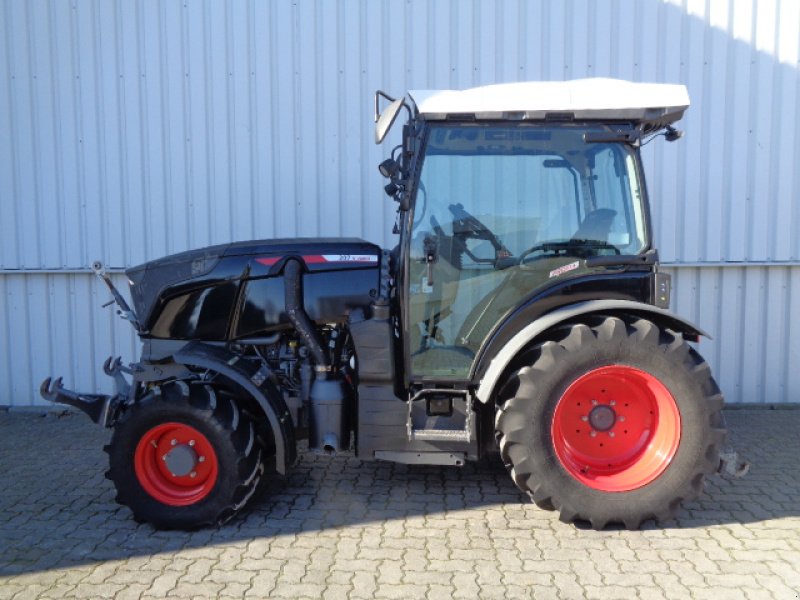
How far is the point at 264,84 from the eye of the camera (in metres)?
5.95

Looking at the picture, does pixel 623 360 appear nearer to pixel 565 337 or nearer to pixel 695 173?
pixel 565 337

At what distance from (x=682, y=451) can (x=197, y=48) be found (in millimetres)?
5042

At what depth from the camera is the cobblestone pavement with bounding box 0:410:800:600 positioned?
3035 millimetres

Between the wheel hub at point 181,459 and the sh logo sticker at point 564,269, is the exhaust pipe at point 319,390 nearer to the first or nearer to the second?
the wheel hub at point 181,459

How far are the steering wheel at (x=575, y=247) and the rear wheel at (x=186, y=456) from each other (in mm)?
1781

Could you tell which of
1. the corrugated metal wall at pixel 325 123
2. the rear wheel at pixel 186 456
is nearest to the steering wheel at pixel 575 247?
the rear wheel at pixel 186 456

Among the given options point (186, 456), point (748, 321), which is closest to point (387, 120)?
point (186, 456)

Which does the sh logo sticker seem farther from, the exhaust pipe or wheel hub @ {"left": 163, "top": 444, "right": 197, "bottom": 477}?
wheel hub @ {"left": 163, "top": 444, "right": 197, "bottom": 477}

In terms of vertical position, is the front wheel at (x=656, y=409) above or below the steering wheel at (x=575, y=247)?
below

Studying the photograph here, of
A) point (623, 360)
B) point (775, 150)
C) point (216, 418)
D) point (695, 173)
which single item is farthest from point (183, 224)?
point (775, 150)

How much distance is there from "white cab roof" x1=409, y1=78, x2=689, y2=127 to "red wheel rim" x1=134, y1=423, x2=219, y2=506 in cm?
212

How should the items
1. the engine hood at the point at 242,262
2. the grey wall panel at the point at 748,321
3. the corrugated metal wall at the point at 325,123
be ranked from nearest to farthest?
the engine hood at the point at 242,262 → the corrugated metal wall at the point at 325,123 → the grey wall panel at the point at 748,321

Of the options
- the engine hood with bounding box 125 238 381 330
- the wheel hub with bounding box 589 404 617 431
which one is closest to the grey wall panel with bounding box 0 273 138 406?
the engine hood with bounding box 125 238 381 330

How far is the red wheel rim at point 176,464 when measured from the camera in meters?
3.61
